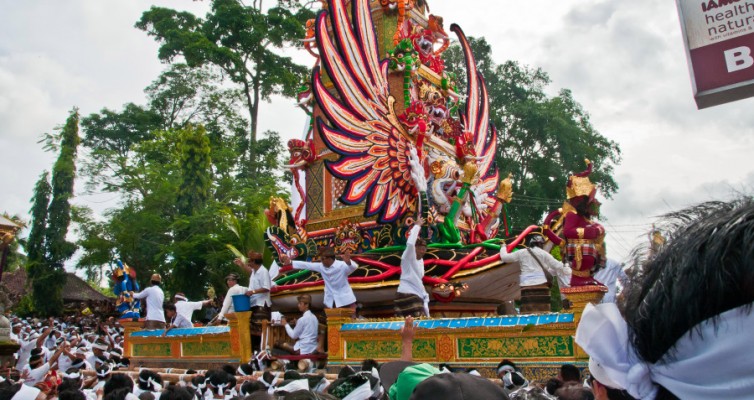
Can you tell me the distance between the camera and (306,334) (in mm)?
9336

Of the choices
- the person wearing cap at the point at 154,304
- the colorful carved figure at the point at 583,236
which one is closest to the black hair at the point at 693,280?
the colorful carved figure at the point at 583,236

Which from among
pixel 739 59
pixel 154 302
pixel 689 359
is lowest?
pixel 689 359

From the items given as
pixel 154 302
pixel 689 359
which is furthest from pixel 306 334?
pixel 689 359

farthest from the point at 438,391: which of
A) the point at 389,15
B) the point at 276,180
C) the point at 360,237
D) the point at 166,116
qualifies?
the point at 166,116

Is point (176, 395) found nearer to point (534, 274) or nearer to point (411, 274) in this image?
point (411, 274)

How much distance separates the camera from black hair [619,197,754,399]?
133 centimetres

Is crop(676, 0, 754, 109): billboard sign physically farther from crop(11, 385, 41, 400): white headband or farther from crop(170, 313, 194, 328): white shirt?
crop(170, 313, 194, 328): white shirt

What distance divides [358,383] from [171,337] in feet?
27.8

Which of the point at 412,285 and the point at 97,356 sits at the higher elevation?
the point at 412,285

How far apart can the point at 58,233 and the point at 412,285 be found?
1224 inches

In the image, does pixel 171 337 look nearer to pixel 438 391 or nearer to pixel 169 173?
pixel 438 391

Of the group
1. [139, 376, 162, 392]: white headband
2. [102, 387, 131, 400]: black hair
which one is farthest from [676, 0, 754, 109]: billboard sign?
[139, 376, 162, 392]: white headband

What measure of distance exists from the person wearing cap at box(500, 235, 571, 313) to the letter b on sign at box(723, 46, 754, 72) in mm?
6157

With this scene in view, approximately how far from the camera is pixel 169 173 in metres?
32.4
